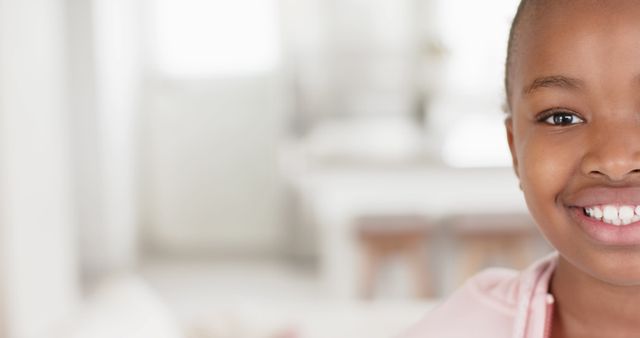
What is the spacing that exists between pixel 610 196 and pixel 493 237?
292 cm

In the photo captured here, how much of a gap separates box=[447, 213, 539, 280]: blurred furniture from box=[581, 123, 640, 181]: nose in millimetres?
2881

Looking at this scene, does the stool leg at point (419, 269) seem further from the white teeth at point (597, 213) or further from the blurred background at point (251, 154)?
the white teeth at point (597, 213)

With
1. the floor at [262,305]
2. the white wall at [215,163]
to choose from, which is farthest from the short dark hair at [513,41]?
the white wall at [215,163]

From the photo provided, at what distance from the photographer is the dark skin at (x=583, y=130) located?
0.85 meters

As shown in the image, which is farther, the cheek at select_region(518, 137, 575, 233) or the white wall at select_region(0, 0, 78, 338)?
the white wall at select_region(0, 0, 78, 338)

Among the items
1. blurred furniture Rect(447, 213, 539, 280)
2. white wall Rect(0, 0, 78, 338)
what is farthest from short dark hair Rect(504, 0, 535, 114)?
white wall Rect(0, 0, 78, 338)

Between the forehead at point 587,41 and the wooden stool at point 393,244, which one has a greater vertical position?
the forehead at point 587,41

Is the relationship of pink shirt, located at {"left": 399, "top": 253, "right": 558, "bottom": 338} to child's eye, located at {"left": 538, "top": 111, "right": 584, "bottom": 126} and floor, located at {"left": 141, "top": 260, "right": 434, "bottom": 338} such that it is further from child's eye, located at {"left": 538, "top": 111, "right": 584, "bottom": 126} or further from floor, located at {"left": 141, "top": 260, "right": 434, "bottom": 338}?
floor, located at {"left": 141, "top": 260, "right": 434, "bottom": 338}

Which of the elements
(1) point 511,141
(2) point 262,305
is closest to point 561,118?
(1) point 511,141

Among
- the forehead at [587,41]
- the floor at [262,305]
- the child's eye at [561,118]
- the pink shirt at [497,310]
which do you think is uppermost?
the forehead at [587,41]

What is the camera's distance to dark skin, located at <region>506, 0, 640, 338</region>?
33.3 inches

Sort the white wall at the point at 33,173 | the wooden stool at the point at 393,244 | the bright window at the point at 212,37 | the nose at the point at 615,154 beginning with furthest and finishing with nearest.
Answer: the bright window at the point at 212,37, the wooden stool at the point at 393,244, the white wall at the point at 33,173, the nose at the point at 615,154

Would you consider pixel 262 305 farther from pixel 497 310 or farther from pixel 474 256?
pixel 497 310

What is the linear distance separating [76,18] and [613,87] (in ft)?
15.1
